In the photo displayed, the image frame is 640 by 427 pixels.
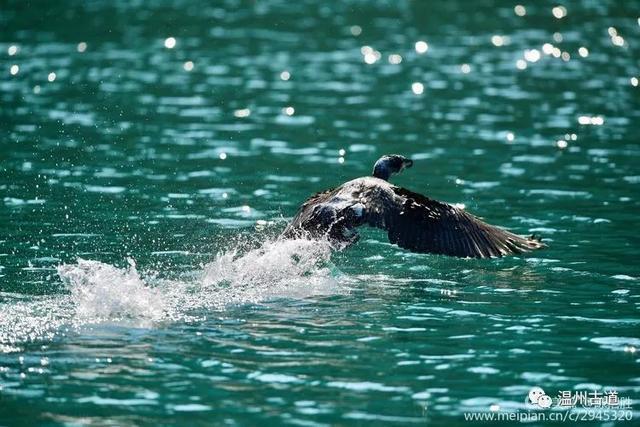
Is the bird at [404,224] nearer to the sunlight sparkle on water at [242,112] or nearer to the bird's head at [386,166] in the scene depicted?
the bird's head at [386,166]

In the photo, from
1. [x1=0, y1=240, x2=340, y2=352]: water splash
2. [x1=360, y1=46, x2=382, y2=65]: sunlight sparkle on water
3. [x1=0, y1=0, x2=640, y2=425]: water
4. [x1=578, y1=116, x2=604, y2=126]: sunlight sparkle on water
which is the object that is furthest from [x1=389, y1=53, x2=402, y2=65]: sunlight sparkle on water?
[x1=0, y1=240, x2=340, y2=352]: water splash

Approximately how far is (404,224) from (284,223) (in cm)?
349

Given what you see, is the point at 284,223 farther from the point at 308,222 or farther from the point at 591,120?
the point at 591,120

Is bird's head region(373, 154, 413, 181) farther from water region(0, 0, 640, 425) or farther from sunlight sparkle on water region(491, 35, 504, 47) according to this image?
sunlight sparkle on water region(491, 35, 504, 47)


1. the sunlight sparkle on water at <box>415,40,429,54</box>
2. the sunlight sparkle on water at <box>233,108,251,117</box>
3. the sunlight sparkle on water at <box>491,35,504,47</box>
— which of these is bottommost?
the sunlight sparkle on water at <box>233,108,251,117</box>

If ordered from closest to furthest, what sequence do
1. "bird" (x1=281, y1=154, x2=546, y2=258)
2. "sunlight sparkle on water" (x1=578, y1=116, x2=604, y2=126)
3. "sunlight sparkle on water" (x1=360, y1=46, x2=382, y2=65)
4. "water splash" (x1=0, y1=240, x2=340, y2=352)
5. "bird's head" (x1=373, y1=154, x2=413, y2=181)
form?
"water splash" (x1=0, y1=240, x2=340, y2=352), "bird" (x1=281, y1=154, x2=546, y2=258), "bird's head" (x1=373, y1=154, x2=413, y2=181), "sunlight sparkle on water" (x1=578, y1=116, x2=604, y2=126), "sunlight sparkle on water" (x1=360, y1=46, x2=382, y2=65)

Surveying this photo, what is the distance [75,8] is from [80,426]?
34.6 meters

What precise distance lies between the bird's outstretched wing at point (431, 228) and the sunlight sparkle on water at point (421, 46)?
21.7 metres

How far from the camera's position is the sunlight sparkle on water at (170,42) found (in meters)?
34.6

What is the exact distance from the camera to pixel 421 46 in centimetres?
3553

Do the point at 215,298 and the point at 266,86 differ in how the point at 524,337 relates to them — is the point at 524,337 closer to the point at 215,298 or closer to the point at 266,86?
the point at 215,298

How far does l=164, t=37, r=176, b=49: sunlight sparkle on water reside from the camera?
3462 cm

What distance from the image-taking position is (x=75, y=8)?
136 feet

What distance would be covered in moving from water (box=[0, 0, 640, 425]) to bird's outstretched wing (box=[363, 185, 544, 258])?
46 cm
